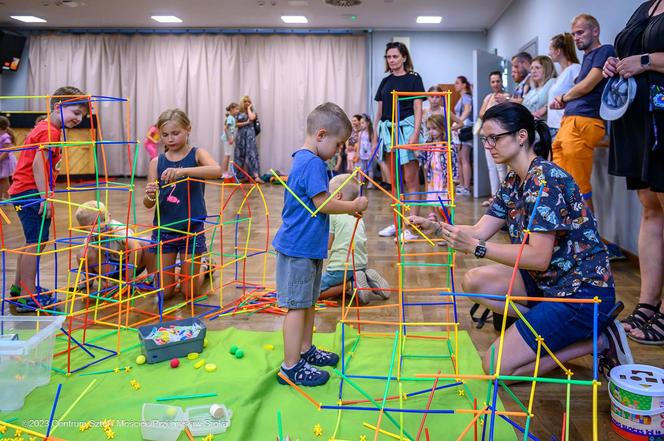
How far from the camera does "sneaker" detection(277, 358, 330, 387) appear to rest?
1902 millimetres

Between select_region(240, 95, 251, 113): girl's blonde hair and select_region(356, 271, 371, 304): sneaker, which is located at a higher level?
select_region(240, 95, 251, 113): girl's blonde hair

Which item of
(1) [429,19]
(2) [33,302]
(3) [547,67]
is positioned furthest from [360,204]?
(1) [429,19]

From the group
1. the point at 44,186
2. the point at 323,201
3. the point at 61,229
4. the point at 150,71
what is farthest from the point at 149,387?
the point at 150,71

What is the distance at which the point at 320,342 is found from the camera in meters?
2.29

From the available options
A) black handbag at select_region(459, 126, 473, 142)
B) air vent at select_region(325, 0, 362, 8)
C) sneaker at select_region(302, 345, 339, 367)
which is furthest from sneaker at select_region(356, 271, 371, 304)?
air vent at select_region(325, 0, 362, 8)

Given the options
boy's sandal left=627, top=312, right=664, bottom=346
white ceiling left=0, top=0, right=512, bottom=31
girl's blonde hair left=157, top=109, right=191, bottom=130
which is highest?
white ceiling left=0, top=0, right=512, bottom=31

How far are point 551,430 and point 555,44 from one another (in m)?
3.02

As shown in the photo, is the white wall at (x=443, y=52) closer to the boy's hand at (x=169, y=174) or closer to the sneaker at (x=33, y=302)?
the boy's hand at (x=169, y=174)

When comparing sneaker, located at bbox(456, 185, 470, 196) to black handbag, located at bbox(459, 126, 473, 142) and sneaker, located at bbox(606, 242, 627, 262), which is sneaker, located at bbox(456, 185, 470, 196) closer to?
black handbag, located at bbox(459, 126, 473, 142)

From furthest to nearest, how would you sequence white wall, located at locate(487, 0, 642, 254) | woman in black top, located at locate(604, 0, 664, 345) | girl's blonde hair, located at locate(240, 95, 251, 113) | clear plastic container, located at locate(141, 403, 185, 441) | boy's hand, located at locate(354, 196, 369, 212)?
girl's blonde hair, located at locate(240, 95, 251, 113)
white wall, located at locate(487, 0, 642, 254)
woman in black top, located at locate(604, 0, 664, 345)
boy's hand, located at locate(354, 196, 369, 212)
clear plastic container, located at locate(141, 403, 185, 441)

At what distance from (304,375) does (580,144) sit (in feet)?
7.68

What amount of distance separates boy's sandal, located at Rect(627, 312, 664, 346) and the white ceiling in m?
6.48

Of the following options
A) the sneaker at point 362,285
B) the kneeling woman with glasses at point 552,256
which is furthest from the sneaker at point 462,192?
the kneeling woman with glasses at point 552,256

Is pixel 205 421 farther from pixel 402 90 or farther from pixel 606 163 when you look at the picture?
pixel 606 163
